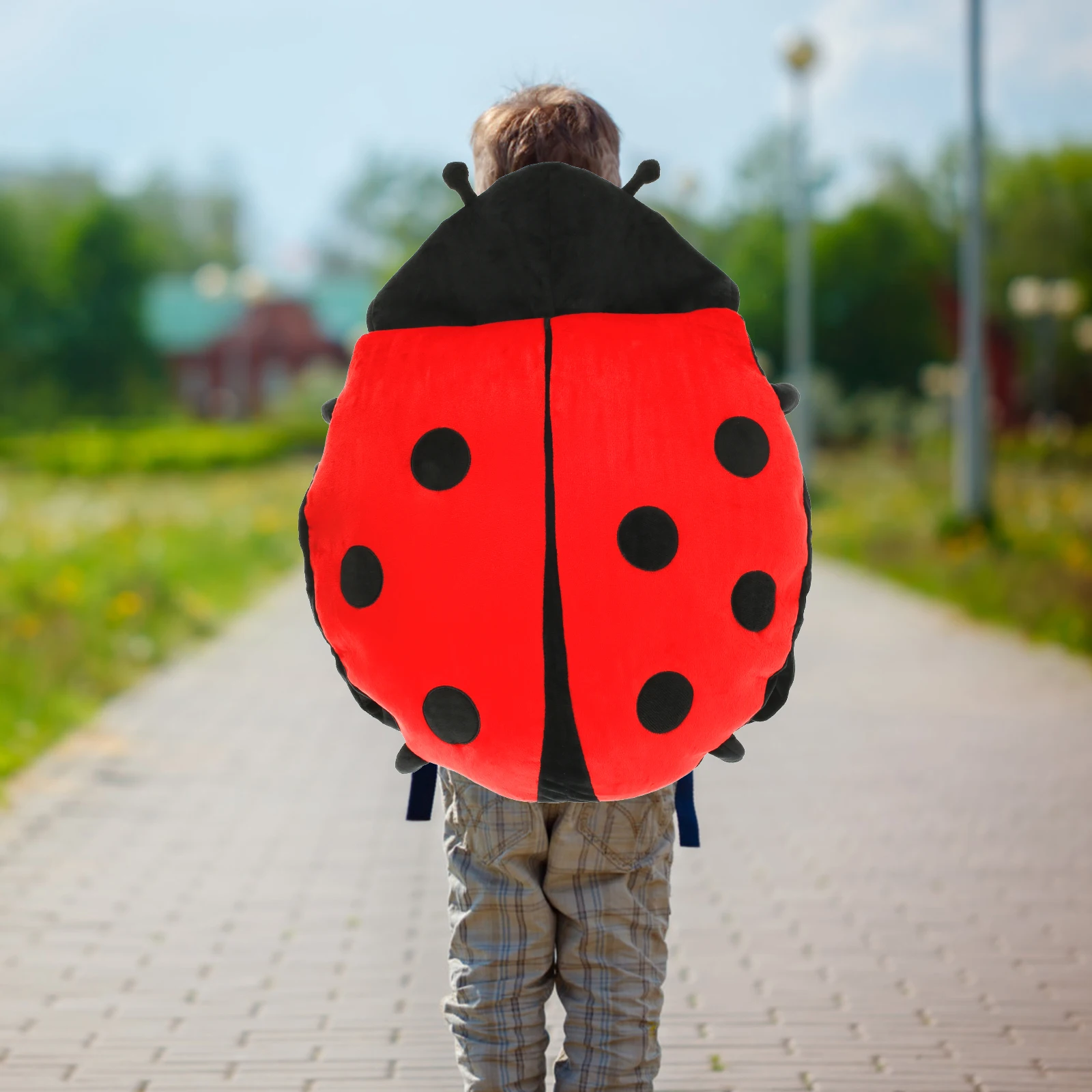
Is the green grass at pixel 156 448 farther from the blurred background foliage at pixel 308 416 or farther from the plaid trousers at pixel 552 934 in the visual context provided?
the plaid trousers at pixel 552 934

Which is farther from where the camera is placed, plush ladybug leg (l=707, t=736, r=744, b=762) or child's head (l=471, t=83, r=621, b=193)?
plush ladybug leg (l=707, t=736, r=744, b=762)

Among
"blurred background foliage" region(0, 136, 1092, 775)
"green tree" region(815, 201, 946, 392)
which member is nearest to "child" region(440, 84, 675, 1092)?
"blurred background foliage" region(0, 136, 1092, 775)

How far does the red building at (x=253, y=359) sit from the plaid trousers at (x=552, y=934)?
243ft

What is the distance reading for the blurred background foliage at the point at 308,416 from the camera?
458 inches

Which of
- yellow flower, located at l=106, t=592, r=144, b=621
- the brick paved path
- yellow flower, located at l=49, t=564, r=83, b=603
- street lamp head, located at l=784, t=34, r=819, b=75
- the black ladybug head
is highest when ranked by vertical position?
street lamp head, located at l=784, t=34, r=819, b=75

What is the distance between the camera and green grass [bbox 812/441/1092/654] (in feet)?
38.2

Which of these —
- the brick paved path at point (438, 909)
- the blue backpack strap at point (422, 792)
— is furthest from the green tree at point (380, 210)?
the blue backpack strap at point (422, 792)

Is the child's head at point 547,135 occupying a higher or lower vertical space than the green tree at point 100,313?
lower

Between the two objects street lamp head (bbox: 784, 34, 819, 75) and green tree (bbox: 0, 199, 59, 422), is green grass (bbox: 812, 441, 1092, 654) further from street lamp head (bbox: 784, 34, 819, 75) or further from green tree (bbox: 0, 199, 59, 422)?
green tree (bbox: 0, 199, 59, 422)

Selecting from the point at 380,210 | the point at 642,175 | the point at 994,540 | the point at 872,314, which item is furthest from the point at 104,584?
the point at 380,210

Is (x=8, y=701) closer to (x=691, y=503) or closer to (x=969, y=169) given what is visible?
(x=691, y=503)

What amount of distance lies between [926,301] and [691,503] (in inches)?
2265

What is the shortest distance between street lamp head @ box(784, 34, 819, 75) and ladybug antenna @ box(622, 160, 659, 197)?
71.1 feet

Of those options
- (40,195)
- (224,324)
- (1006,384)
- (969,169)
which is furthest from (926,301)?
(40,195)
